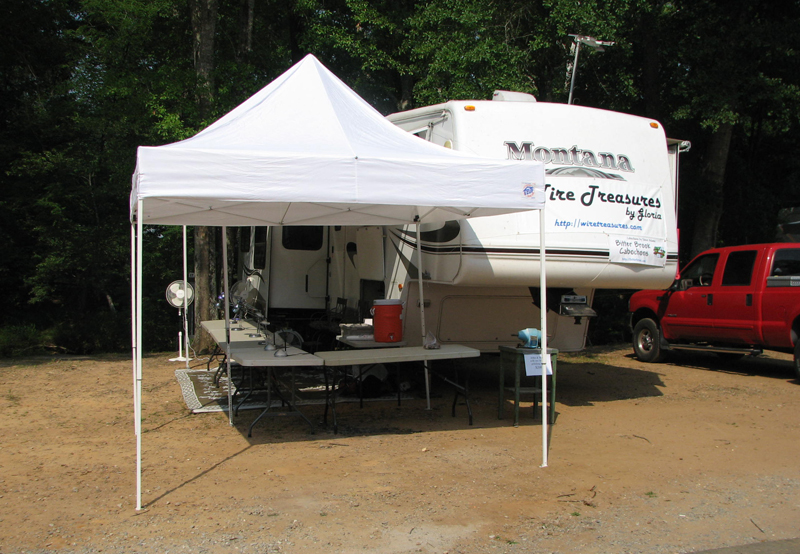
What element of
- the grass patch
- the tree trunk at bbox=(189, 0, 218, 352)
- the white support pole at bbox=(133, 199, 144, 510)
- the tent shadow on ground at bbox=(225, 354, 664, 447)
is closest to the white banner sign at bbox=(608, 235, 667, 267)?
the tent shadow on ground at bbox=(225, 354, 664, 447)

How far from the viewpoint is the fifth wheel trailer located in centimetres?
670

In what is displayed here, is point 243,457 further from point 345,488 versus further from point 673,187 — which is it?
point 673,187

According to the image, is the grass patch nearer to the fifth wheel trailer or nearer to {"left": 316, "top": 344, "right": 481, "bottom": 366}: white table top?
the fifth wheel trailer

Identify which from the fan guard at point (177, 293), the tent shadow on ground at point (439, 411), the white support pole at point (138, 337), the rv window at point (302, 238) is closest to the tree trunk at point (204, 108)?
the fan guard at point (177, 293)

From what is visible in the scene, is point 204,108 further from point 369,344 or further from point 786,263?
point 786,263

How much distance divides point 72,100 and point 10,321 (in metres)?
5.98

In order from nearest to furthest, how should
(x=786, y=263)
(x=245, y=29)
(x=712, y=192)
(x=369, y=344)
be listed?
(x=369, y=344), (x=786, y=263), (x=712, y=192), (x=245, y=29)

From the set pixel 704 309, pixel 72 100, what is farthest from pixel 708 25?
pixel 72 100

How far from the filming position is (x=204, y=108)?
11.9 metres

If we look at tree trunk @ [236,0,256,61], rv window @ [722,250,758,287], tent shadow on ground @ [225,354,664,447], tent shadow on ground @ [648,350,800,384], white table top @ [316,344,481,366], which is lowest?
tent shadow on ground @ [648,350,800,384]

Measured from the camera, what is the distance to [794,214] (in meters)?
18.5

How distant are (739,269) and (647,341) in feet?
7.48

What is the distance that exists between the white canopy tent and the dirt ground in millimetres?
502

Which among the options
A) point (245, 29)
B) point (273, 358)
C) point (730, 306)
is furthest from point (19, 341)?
point (730, 306)
